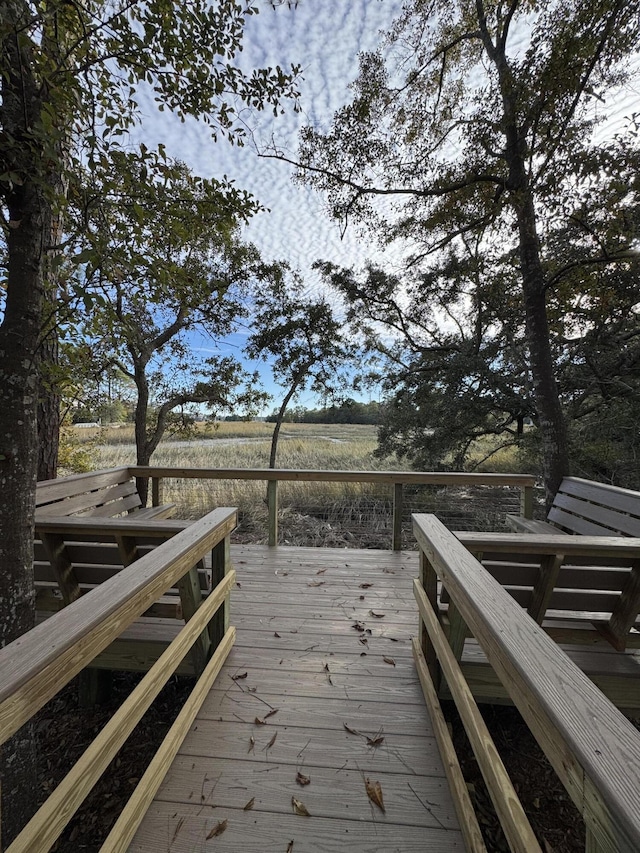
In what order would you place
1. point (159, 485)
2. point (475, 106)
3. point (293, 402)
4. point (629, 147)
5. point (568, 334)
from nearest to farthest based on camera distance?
point (629, 147) < point (159, 485) < point (475, 106) < point (568, 334) < point (293, 402)

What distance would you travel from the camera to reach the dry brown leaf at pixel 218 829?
1.17 meters

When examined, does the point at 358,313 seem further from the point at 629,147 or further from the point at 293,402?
the point at 629,147

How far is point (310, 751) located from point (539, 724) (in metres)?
1.18

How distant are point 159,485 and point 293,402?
4537 millimetres

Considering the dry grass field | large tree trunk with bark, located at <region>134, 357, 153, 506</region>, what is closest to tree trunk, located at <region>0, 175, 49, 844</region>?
the dry grass field

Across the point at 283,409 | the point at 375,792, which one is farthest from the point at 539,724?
the point at 283,409

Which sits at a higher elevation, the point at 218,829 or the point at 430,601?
the point at 430,601

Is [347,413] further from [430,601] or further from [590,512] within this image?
[430,601]

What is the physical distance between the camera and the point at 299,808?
1251 mm

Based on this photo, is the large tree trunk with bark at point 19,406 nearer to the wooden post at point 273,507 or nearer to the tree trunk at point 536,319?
the wooden post at point 273,507

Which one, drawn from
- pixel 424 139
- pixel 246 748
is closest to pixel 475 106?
pixel 424 139

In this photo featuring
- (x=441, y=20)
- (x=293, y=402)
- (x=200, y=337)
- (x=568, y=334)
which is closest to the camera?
(x=441, y=20)

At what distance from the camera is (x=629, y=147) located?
350cm

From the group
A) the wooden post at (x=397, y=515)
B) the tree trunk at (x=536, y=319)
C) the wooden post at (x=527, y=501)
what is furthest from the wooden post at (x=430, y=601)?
the tree trunk at (x=536, y=319)
